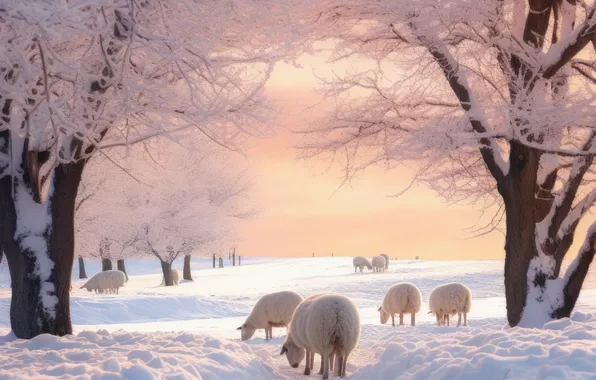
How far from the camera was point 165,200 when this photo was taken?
41000 mm

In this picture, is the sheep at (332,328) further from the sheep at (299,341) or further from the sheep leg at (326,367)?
the sheep at (299,341)

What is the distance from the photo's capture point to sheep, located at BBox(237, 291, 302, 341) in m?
13.8

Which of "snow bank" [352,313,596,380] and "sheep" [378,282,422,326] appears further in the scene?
"sheep" [378,282,422,326]


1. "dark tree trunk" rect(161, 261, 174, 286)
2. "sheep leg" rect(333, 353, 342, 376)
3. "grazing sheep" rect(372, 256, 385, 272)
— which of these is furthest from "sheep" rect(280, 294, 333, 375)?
"grazing sheep" rect(372, 256, 385, 272)

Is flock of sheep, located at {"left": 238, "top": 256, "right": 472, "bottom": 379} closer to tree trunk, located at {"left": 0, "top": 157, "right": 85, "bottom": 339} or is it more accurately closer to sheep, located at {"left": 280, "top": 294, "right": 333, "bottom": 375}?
sheep, located at {"left": 280, "top": 294, "right": 333, "bottom": 375}

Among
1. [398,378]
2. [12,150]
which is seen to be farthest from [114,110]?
[398,378]

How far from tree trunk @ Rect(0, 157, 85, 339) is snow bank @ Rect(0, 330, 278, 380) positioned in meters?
0.70

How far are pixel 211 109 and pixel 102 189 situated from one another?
2465 centimetres

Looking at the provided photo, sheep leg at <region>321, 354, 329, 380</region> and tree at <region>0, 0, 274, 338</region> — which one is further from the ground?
tree at <region>0, 0, 274, 338</region>

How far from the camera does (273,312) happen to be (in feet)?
45.8

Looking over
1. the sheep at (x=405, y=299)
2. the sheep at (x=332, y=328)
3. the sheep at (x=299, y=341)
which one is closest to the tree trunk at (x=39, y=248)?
the sheep at (x=299, y=341)

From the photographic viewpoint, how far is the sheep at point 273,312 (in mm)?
13836

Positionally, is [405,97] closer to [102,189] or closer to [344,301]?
[344,301]

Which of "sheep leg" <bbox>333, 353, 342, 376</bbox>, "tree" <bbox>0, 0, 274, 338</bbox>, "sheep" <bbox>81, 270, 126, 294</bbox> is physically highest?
"tree" <bbox>0, 0, 274, 338</bbox>
